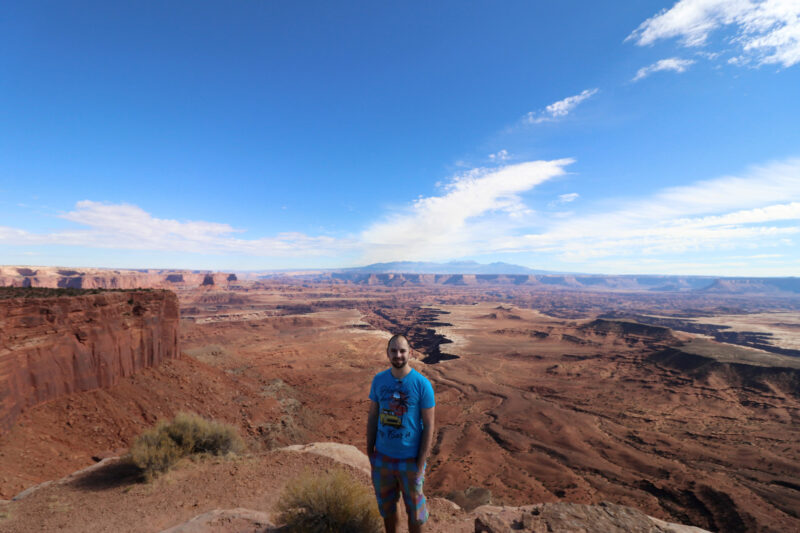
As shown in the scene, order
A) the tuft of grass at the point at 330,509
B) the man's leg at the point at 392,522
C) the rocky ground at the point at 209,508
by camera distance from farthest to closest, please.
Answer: the rocky ground at the point at 209,508 < the tuft of grass at the point at 330,509 < the man's leg at the point at 392,522

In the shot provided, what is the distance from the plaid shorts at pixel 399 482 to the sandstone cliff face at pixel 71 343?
46.7 feet

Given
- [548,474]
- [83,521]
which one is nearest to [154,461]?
[83,521]

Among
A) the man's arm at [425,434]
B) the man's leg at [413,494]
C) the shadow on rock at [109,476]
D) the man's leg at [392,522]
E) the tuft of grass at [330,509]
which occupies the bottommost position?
the shadow on rock at [109,476]

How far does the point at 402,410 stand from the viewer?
3209 millimetres

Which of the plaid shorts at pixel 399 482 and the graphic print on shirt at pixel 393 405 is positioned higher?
the graphic print on shirt at pixel 393 405

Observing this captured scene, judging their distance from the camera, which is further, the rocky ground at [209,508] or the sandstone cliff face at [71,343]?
the sandstone cliff face at [71,343]

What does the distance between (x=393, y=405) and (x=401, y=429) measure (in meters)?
0.25

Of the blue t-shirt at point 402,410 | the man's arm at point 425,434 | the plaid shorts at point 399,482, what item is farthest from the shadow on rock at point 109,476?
the man's arm at point 425,434

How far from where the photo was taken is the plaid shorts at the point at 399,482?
10.7 feet

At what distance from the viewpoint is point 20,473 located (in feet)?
27.8

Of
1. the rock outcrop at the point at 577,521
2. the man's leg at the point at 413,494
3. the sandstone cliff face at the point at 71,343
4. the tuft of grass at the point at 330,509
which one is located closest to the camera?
the man's leg at the point at 413,494

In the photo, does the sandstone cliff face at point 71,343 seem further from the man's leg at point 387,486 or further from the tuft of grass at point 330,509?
the man's leg at point 387,486

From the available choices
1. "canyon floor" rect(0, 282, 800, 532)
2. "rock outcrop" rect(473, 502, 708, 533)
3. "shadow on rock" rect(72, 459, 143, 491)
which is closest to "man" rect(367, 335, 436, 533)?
"rock outcrop" rect(473, 502, 708, 533)

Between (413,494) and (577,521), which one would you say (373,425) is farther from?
(577,521)
